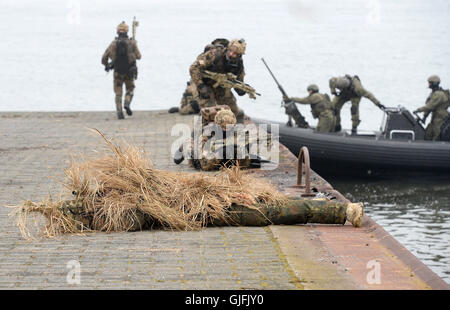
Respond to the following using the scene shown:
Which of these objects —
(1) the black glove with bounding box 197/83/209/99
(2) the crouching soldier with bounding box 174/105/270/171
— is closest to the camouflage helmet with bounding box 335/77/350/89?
(1) the black glove with bounding box 197/83/209/99

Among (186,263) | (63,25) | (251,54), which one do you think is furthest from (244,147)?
(63,25)

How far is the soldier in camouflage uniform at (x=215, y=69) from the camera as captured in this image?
13828mm

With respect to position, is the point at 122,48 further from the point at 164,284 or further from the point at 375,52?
the point at 375,52

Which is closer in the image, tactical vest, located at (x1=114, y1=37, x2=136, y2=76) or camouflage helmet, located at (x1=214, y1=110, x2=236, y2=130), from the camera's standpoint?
camouflage helmet, located at (x1=214, y1=110, x2=236, y2=130)

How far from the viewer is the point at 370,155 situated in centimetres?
1806

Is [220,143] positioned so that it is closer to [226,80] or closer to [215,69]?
[226,80]

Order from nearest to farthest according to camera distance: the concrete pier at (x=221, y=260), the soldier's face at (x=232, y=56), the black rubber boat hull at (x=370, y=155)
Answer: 1. the concrete pier at (x=221, y=260)
2. the soldier's face at (x=232, y=56)
3. the black rubber boat hull at (x=370, y=155)

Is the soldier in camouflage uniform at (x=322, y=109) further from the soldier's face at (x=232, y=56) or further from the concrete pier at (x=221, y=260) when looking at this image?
the concrete pier at (x=221, y=260)

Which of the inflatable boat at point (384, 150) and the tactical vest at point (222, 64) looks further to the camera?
the inflatable boat at point (384, 150)

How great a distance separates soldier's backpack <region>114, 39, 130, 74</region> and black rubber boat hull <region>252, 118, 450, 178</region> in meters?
3.84

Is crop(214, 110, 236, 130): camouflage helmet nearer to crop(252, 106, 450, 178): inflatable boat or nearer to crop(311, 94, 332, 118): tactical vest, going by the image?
crop(252, 106, 450, 178): inflatable boat

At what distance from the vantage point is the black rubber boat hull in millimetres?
17984

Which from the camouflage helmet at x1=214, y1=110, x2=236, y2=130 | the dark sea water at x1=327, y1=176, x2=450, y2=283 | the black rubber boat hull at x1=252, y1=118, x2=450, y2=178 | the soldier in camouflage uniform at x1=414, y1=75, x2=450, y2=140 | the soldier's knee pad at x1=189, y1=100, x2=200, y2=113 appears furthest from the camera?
the soldier's knee pad at x1=189, y1=100, x2=200, y2=113

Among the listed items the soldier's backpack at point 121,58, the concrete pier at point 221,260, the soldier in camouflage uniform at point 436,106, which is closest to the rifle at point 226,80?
the concrete pier at point 221,260
